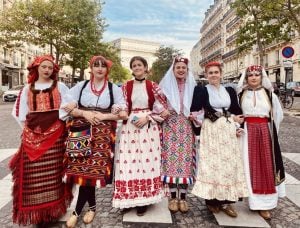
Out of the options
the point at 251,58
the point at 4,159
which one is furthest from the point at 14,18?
the point at 251,58

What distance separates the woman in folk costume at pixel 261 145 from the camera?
3836 mm

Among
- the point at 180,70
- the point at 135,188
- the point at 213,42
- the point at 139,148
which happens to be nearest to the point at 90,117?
the point at 139,148

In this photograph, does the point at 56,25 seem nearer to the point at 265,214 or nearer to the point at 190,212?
the point at 190,212

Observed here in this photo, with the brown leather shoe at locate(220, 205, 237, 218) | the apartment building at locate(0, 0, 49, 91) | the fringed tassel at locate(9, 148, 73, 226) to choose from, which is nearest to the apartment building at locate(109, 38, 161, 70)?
the apartment building at locate(0, 0, 49, 91)

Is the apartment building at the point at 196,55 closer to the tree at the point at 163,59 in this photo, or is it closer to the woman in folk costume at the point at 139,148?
the tree at the point at 163,59

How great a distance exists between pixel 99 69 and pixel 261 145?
2072 mm

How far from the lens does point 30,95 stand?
11.6ft

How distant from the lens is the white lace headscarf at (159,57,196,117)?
152 inches

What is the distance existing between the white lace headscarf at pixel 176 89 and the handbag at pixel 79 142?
3.35ft

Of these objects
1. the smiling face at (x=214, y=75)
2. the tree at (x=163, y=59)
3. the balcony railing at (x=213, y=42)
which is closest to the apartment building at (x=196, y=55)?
the balcony railing at (x=213, y=42)

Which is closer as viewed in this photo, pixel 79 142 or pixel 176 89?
pixel 79 142

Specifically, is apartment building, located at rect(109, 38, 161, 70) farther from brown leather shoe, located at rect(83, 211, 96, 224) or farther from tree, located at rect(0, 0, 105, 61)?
brown leather shoe, located at rect(83, 211, 96, 224)

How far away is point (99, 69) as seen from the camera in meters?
3.61

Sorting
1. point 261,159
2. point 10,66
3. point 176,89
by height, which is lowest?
point 261,159
